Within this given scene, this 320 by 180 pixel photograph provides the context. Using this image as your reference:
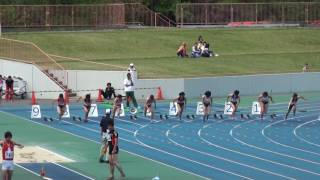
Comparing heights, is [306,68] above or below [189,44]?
below

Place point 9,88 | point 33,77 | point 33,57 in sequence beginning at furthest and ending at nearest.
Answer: point 33,57, point 33,77, point 9,88

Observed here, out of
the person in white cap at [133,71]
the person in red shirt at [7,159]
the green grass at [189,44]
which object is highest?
the green grass at [189,44]

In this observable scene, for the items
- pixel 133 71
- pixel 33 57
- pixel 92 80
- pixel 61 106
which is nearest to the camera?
pixel 61 106

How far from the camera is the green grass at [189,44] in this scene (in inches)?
2035

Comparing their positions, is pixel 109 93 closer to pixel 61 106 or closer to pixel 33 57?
pixel 33 57

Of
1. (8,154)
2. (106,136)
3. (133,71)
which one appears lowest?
(8,154)

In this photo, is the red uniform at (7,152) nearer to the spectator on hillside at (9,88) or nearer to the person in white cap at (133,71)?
the person in white cap at (133,71)

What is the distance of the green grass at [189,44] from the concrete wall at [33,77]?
2.62 metres

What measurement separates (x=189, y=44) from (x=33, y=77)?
1890cm

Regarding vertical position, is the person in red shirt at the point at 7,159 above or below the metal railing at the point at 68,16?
below

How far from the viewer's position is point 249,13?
75688 millimetres

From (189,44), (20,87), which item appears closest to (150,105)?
(20,87)

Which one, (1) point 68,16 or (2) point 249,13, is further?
(2) point 249,13

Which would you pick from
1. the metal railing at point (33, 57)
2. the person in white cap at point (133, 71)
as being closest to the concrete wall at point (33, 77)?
the metal railing at point (33, 57)
